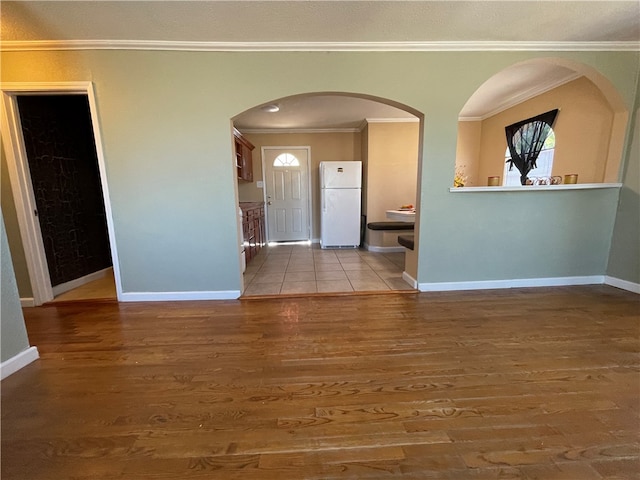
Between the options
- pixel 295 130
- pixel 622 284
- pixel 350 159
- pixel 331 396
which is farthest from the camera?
pixel 350 159

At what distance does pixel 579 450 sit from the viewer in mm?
1046

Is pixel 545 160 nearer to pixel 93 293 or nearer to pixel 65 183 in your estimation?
pixel 93 293

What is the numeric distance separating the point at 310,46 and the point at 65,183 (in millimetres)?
3233

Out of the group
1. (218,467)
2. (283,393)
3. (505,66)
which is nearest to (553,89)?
(505,66)

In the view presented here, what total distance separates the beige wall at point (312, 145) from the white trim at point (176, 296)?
3.17m

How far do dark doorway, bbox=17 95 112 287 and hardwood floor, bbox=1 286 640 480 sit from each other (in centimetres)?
112

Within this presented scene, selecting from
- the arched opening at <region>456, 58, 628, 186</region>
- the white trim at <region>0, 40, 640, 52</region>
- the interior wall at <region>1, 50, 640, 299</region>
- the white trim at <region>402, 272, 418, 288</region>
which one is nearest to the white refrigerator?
the white trim at <region>402, 272, 418, 288</region>

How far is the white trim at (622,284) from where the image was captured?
2.60 metres

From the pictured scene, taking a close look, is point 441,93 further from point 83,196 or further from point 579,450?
point 83,196

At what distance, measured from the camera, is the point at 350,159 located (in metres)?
5.57

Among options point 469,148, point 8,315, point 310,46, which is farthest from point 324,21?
A: point 469,148

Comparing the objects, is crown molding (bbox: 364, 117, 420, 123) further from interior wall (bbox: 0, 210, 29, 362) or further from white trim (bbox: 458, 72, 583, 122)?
interior wall (bbox: 0, 210, 29, 362)

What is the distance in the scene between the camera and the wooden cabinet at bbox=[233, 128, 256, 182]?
4.34 m

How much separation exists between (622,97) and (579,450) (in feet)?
10.7
